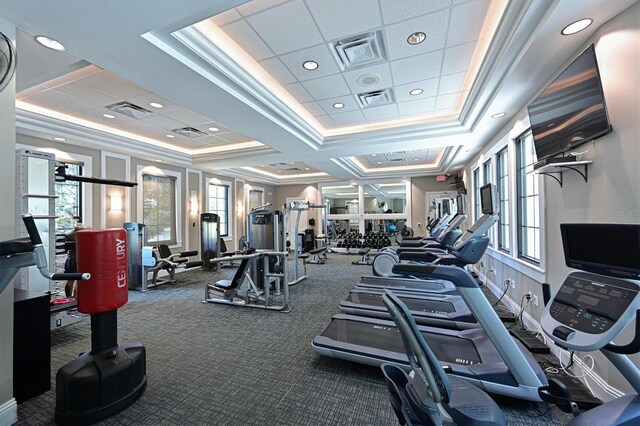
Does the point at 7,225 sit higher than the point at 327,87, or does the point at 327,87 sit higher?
the point at 327,87

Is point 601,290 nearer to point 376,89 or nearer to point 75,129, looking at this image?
point 376,89

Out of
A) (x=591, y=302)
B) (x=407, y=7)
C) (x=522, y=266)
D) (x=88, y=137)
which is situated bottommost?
(x=522, y=266)

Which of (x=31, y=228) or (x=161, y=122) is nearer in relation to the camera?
(x=31, y=228)

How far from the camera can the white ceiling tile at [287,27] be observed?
237 centimetres

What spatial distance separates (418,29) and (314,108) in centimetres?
216

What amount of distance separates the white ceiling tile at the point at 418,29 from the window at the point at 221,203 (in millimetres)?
7213

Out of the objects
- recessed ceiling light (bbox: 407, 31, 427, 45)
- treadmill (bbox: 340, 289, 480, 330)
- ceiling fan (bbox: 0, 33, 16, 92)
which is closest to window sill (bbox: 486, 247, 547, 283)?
treadmill (bbox: 340, 289, 480, 330)

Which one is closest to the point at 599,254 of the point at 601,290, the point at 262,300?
the point at 601,290

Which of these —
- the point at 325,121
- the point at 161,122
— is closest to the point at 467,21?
the point at 325,121

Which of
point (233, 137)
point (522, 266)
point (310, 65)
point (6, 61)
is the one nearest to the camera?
point (6, 61)

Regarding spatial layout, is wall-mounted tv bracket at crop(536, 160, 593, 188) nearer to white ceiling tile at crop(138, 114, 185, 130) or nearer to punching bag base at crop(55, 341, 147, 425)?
punching bag base at crop(55, 341, 147, 425)

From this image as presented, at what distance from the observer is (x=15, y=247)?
1.60 m

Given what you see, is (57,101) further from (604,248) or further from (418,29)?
(604,248)

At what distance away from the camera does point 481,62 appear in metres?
3.05
